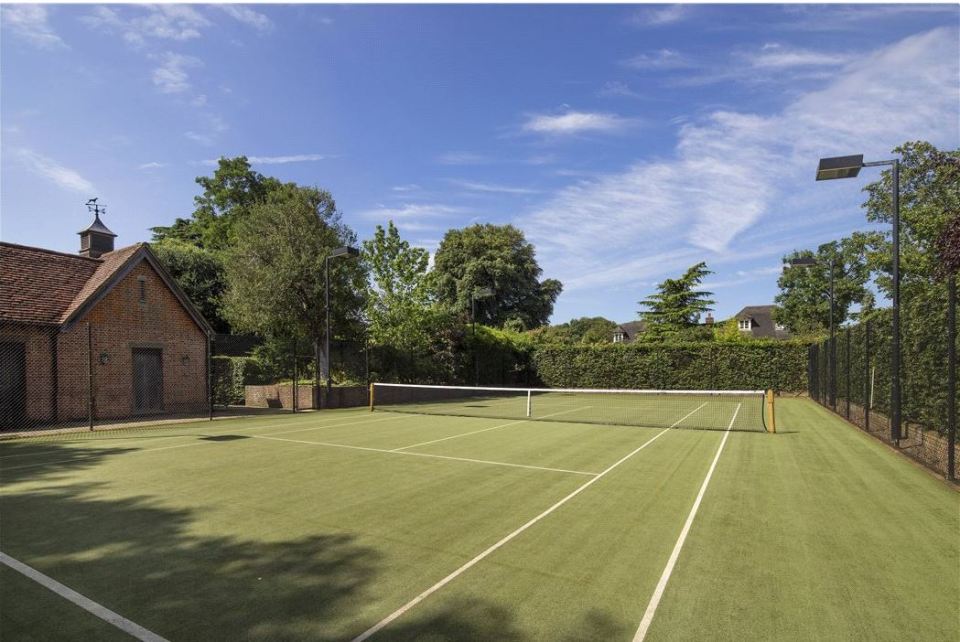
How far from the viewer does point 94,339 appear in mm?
18047

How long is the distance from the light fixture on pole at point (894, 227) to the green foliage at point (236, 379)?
23.5 m

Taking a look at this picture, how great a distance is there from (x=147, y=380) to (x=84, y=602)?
60.8 ft

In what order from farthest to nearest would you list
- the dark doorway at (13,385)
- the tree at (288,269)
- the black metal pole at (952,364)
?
the tree at (288,269) → the dark doorway at (13,385) → the black metal pole at (952,364)

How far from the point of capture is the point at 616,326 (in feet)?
308

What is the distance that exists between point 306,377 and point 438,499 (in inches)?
772

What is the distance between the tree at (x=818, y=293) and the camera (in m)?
50.9

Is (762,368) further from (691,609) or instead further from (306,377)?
(691,609)

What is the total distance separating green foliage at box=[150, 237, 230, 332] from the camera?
3362cm

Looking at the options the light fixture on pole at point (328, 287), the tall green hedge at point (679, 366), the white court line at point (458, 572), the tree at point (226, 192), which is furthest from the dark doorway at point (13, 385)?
the tree at point (226, 192)

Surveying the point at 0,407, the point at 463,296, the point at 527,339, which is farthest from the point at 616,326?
the point at 0,407

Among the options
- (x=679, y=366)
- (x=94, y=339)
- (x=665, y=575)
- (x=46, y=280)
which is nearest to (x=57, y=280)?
(x=46, y=280)

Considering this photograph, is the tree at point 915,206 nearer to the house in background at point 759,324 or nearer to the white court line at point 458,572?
the white court line at point 458,572

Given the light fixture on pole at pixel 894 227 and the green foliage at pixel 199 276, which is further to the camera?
the green foliage at pixel 199 276

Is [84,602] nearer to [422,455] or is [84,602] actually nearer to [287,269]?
[422,455]
